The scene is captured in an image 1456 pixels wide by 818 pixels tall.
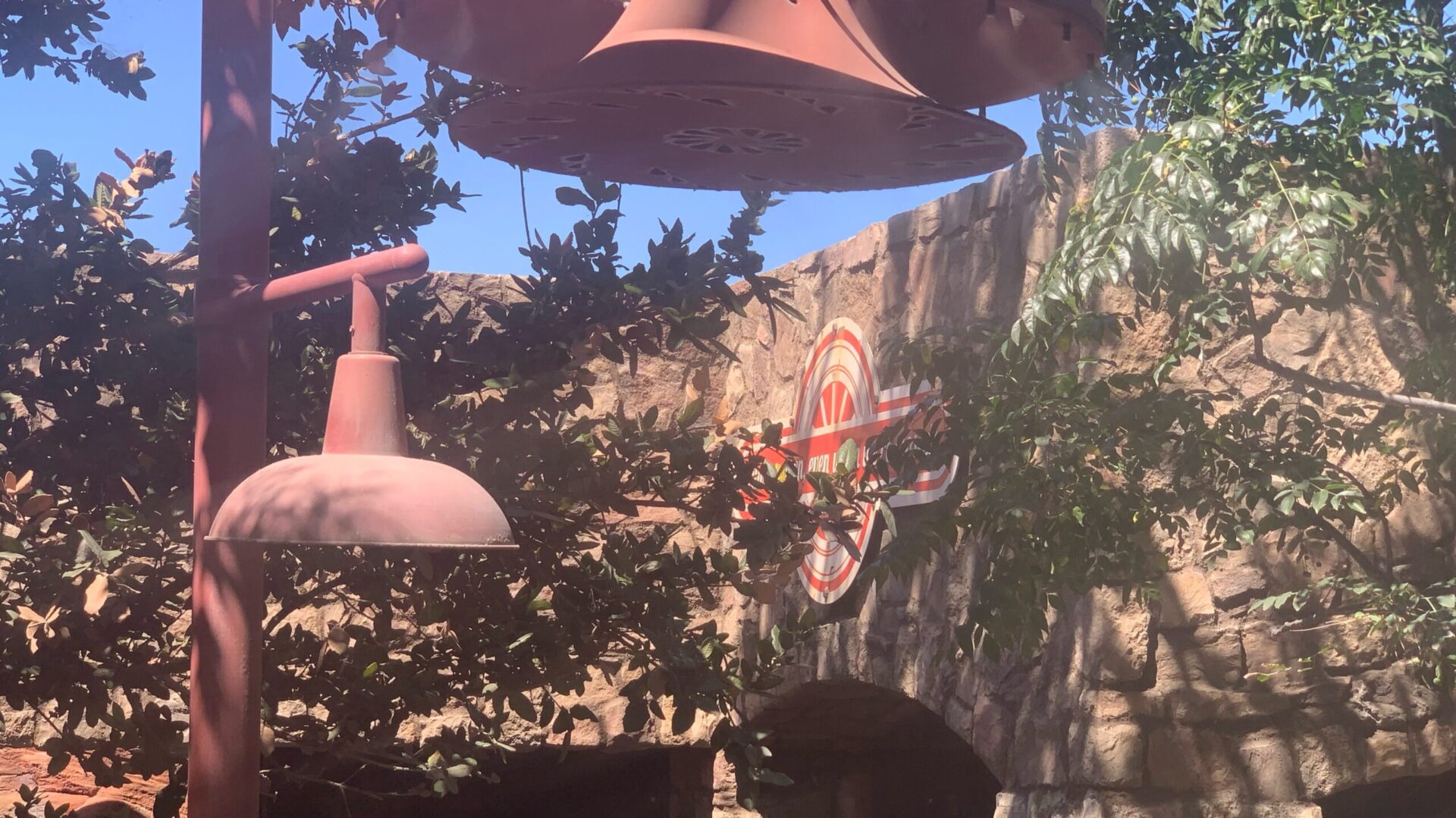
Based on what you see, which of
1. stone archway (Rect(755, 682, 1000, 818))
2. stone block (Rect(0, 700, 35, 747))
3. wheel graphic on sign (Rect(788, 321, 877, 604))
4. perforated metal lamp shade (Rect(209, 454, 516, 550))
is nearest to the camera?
perforated metal lamp shade (Rect(209, 454, 516, 550))

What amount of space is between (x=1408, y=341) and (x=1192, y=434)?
4.14ft

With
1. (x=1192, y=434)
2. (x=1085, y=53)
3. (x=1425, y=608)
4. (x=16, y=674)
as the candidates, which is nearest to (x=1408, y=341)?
(x=1425, y=608)

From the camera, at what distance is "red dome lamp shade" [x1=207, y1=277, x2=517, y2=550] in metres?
1.72

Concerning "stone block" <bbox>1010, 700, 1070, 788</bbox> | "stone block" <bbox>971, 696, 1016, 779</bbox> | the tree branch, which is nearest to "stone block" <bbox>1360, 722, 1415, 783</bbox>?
"stone block" <bbox>1010, 700, 1070, 788</bbox>

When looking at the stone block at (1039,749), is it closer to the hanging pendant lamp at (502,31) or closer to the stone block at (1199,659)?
the stone block at (1199,659)

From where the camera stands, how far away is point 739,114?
2086 millimetres

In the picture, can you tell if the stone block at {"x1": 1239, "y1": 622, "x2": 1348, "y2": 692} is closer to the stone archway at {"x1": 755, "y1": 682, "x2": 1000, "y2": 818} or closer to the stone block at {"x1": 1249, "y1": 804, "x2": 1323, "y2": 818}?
the stone block at {"x1": 1249, "y1": 804, "x2": 1323, "y2": 818}

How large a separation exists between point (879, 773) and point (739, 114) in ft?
19.4

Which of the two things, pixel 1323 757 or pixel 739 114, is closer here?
pixel 739 114

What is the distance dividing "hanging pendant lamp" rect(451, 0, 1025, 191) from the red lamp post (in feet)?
1.14

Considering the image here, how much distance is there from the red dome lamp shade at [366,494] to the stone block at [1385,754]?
312 cm

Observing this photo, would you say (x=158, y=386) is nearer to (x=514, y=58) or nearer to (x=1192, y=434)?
(x=514, y=58)

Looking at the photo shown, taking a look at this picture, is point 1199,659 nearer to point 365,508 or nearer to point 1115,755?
point 1115,755

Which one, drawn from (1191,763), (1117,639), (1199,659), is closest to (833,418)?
(1117,639)
